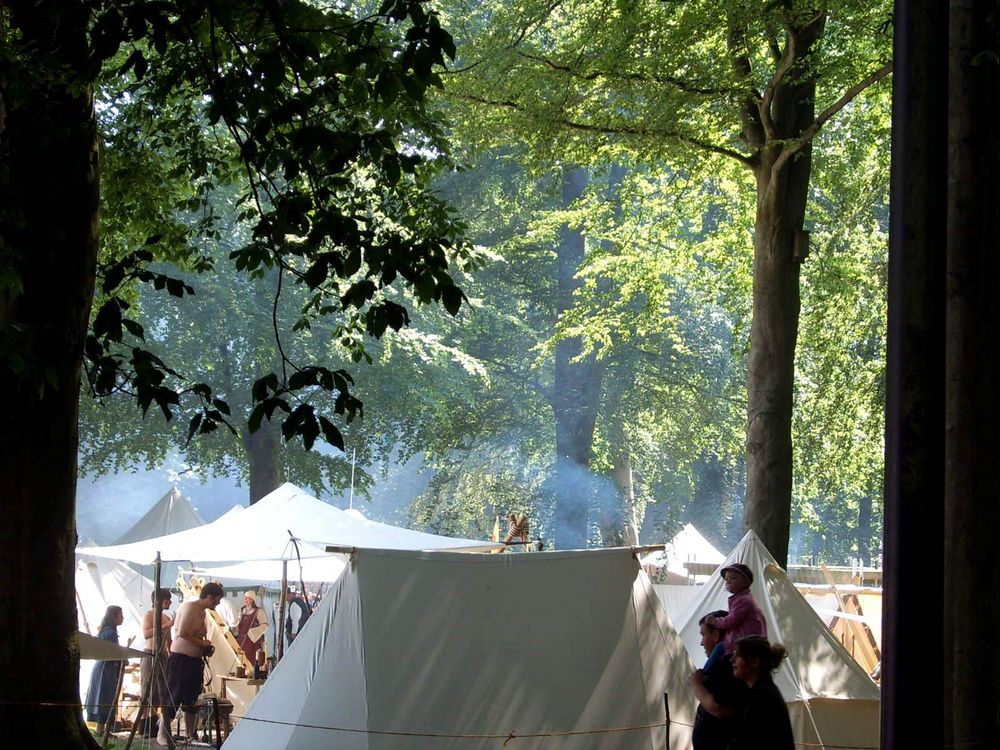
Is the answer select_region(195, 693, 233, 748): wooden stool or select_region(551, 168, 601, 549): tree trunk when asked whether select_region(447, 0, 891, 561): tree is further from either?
select_region(551, 168, 601, 549): tree trunk

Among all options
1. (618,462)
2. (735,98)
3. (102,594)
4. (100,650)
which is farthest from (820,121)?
(618,462)

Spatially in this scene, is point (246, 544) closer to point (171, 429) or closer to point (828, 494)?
point (828, 494)

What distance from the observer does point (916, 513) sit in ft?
14.2

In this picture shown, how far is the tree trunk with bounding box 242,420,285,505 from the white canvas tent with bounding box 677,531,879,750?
22.8 metres

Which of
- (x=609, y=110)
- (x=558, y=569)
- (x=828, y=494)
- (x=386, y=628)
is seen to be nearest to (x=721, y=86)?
(x=609, y=110)

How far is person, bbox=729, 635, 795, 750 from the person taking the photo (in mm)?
6391

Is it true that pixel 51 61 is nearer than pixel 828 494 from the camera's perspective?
Yes

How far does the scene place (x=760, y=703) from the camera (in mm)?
6465

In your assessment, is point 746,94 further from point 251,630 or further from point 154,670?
point 251,630

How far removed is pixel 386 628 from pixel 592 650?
1.57 meters

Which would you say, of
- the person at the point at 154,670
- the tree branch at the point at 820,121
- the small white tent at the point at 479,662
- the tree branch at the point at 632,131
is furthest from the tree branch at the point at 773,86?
the person at the point at 154,670

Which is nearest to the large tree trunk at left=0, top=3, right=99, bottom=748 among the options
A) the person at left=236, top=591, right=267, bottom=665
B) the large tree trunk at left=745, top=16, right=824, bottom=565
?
the large tree trunk at left=745, top=16, right=824, bottom=565

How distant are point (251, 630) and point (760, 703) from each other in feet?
36.8

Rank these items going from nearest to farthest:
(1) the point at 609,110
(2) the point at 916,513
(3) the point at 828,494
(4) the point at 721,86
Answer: (2) the point at 916,513, (4) the point at 721,86, (1) the point at 609,110, (3) the point at 828,494
